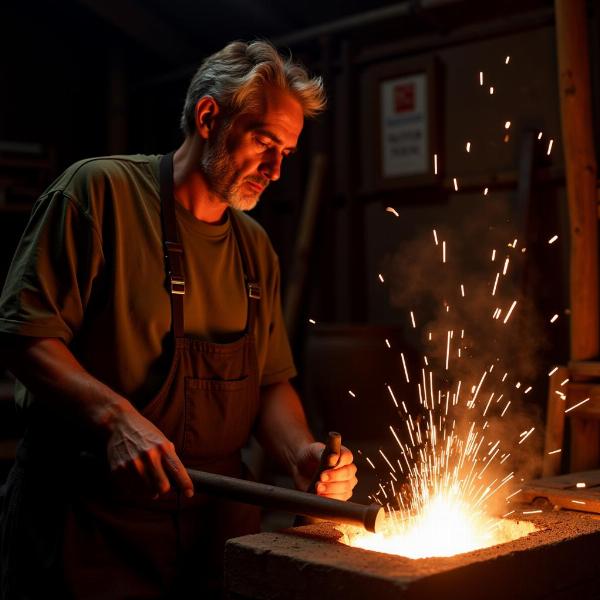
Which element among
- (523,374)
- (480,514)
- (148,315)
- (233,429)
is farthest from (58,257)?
(523,374)

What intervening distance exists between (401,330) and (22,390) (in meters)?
3.70

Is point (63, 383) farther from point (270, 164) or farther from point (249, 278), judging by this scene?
point (270, 164)

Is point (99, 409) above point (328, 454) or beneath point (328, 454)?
above

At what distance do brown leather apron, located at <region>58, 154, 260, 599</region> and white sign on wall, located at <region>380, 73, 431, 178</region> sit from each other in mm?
3598

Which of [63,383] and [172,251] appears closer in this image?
[63,383]

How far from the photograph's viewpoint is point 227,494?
2.27m

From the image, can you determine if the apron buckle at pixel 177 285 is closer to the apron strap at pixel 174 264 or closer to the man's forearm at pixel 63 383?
the apron strap at pixel 174 264

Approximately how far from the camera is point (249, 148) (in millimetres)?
2836

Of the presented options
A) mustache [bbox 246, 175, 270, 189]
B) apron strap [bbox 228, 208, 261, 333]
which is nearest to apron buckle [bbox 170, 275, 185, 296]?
apron strap [bbox 228, 208, 261, 333]

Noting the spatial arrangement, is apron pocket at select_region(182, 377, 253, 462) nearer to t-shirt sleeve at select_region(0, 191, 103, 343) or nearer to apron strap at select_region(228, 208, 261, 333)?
apron strap at select_region(228, 208, 261, 333)

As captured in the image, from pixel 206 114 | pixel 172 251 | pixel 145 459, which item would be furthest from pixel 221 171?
pixel 145 459

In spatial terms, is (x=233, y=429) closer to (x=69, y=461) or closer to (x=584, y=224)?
(x=69, y=461)

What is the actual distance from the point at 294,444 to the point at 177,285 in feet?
2.24

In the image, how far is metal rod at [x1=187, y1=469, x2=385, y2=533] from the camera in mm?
2105
